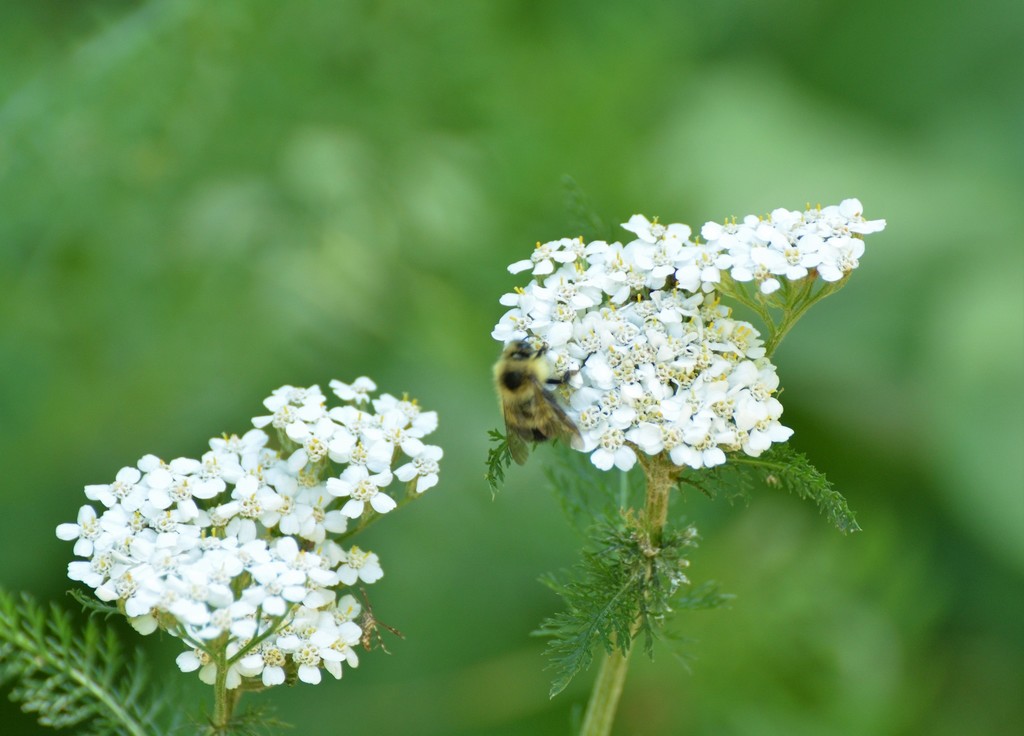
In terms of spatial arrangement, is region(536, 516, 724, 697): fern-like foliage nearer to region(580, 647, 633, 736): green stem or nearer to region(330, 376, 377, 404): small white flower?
region(580, 647, 633, 736): green stem

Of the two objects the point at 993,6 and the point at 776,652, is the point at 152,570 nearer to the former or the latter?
the point at 776,652

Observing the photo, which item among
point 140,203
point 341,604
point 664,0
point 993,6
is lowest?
point 341,604

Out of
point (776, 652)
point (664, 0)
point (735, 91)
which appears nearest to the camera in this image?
point (776, 652)

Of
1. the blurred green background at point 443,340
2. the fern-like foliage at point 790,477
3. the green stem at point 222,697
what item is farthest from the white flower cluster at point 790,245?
the blurred green background at point 443,340

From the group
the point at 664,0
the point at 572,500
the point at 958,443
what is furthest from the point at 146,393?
the point at 958,443

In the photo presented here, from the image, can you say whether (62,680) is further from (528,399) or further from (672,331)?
(672,331)
